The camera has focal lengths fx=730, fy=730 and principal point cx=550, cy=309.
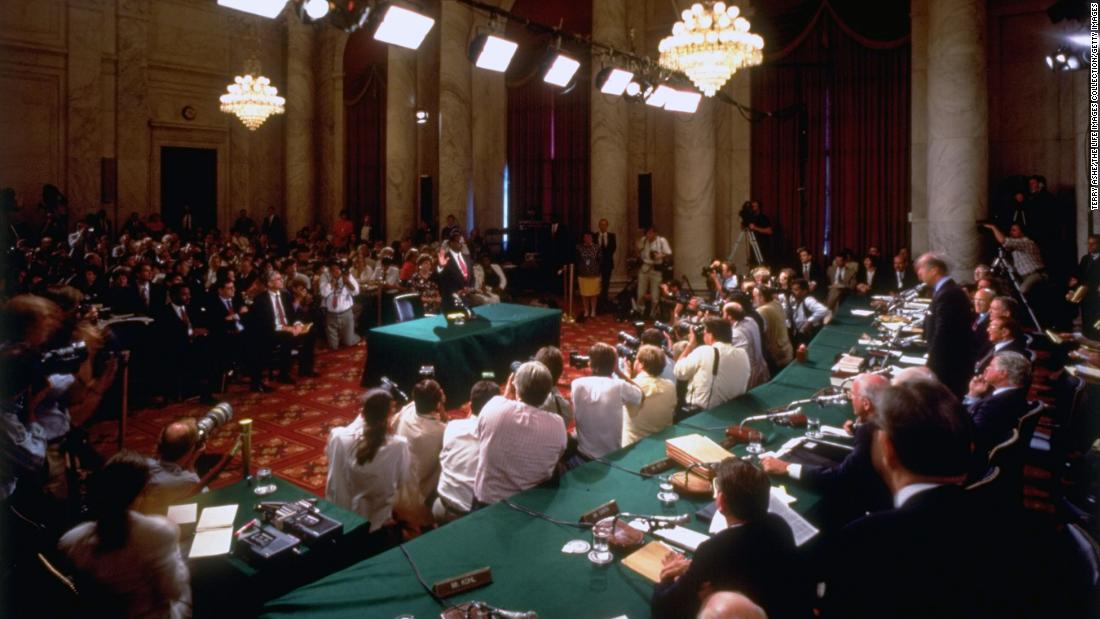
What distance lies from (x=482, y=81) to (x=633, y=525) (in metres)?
12.6

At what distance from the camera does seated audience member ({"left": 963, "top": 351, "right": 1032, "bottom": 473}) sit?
3754 mm

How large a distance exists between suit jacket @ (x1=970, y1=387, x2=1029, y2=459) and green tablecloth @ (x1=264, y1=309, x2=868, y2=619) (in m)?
1.24

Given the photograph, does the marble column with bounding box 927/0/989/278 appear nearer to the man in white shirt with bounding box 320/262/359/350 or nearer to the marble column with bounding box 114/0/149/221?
the man in white shirt with bounding box 320/262/359/350

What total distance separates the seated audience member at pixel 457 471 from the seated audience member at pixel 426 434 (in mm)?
270

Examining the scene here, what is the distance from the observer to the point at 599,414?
164 inches

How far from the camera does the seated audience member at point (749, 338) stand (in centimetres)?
586

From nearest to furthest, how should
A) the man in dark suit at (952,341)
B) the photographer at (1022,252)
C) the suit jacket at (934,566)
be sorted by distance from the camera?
the suit jacket at (934,566) < the man in dark suit at (952,341) < the photographer at (1022,252)

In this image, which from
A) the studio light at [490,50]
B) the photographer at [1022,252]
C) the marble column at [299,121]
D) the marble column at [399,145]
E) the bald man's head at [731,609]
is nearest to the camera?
the bald man's head at [731,609]

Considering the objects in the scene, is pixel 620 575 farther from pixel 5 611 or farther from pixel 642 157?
pixel 642 157

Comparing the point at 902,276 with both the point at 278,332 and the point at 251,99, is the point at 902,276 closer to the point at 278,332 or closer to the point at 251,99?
the point at 278,332

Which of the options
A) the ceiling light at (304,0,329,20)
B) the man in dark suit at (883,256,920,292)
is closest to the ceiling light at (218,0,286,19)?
the ceiling light at (304,0,329,20)

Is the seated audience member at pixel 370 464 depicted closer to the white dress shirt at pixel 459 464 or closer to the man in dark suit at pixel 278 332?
the white dress shirt at pixel 459 464

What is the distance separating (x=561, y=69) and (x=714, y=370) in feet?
14.8

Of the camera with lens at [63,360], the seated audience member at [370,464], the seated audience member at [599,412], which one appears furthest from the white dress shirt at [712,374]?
the camera with lens at [63,360]
